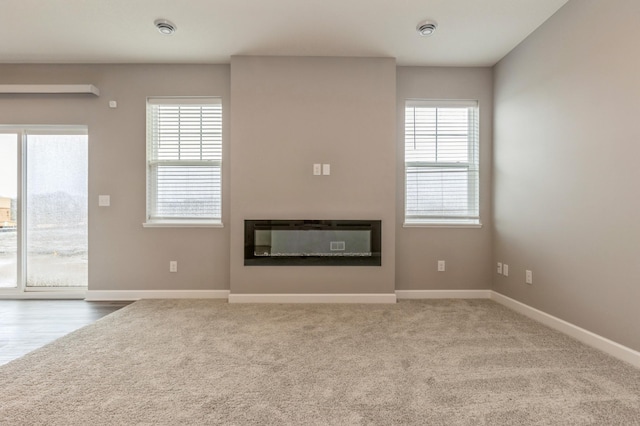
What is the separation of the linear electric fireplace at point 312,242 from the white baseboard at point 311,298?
331 millimetres

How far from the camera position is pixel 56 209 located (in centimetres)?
363

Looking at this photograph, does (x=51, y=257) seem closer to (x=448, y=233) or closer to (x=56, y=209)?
(x=56, y=209)

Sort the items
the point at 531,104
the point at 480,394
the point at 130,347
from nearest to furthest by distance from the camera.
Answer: the point at 480,394 → the point at 130,347 → the point at 531,104

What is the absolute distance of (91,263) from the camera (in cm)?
357

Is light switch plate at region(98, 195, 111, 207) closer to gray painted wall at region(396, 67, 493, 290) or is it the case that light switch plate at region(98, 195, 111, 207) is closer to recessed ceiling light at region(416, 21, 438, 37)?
gray painted wall at region(396, 67, 493, 290)

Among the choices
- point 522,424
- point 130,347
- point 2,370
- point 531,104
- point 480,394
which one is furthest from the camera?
point 531,104

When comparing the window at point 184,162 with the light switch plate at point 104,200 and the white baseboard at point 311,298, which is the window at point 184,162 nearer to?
the light switch plate at point 104,200

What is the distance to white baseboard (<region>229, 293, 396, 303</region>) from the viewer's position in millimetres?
3352

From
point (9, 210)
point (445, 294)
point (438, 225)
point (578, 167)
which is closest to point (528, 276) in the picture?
point (445, 294)

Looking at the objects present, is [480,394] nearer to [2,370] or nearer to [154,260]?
[2,370]

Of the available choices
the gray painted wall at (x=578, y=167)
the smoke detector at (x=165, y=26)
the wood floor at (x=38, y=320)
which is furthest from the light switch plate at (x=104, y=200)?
the gray painted wall at (x=578, y=167)

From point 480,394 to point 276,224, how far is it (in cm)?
231

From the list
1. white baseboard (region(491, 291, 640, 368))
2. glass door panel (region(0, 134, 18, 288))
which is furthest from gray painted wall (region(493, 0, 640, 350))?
glass door panel (region(0, 134, 18, 288))

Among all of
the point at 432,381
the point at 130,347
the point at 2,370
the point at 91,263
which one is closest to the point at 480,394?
the point at 432,381
